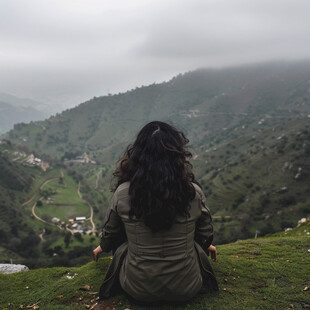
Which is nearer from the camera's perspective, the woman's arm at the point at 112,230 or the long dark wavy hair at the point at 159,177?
the long dark wavy hair at the point at 159,177

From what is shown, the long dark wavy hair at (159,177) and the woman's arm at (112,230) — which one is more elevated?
the long dark wavy hair at (159,177)

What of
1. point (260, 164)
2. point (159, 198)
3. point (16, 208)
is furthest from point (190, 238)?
point (16, 208)

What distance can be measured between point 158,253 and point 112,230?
2.99 ft

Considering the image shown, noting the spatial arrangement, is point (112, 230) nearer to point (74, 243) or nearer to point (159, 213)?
point (159, 213)

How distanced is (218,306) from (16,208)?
96366mm

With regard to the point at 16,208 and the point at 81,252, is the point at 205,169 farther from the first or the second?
the point at 16,208

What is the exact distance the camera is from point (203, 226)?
12.3 ft

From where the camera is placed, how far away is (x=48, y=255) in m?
65.2

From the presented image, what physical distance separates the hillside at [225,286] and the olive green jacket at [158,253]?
0.52m

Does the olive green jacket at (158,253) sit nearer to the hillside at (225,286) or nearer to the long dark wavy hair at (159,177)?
the long dark wavy hair at (159,177)

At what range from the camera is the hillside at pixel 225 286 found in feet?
13.2

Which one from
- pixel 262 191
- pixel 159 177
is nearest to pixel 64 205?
pixel 262 191

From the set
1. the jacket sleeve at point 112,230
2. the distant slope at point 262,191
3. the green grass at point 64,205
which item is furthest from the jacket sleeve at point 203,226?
the green grass at point 64,205

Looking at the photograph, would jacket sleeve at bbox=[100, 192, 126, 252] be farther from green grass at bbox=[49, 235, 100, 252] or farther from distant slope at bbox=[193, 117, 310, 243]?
green grass at bbox=[49, 235, 100, 252]
